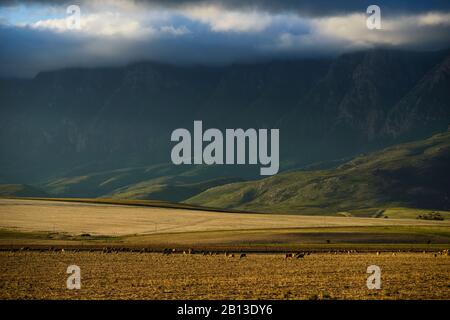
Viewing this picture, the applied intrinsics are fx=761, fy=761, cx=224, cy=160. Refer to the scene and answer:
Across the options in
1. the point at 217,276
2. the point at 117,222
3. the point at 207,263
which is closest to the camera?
the point at 217,276

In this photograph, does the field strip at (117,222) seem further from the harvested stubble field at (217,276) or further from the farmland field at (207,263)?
the harvested stubble field at (217,276)

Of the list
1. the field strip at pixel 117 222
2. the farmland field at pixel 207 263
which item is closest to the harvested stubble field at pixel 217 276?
the farmland field at pixel 207 263

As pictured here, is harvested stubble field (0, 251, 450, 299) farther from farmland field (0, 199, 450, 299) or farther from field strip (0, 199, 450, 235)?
field strip (0, 199, 450, 235)

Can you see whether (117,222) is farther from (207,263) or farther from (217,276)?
(217,276)

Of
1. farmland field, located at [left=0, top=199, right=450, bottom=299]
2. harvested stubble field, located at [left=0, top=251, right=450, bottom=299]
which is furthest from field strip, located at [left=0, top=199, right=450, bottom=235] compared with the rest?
harvested stubble field, located at [left=0, top=251, right=450, bottom=299]

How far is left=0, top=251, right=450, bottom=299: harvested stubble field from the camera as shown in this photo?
4988cm

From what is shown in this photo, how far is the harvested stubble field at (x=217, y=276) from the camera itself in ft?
164

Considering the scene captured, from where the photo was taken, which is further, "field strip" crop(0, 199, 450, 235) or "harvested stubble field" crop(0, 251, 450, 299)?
"field strip" crop(0, 199, 450, 235)

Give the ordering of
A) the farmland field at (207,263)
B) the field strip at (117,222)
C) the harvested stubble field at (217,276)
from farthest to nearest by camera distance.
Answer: the field strip at (117,222) < the farmland field at (207,263) < the harvested stubble field at (217,276)

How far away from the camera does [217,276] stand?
63594mm

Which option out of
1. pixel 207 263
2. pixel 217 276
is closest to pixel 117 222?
pixel 207 263

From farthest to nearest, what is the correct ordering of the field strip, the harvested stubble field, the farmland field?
1. the field strip
2. the farmland field
3. the harvested stubble field

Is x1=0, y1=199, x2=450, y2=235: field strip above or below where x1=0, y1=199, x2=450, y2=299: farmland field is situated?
above
